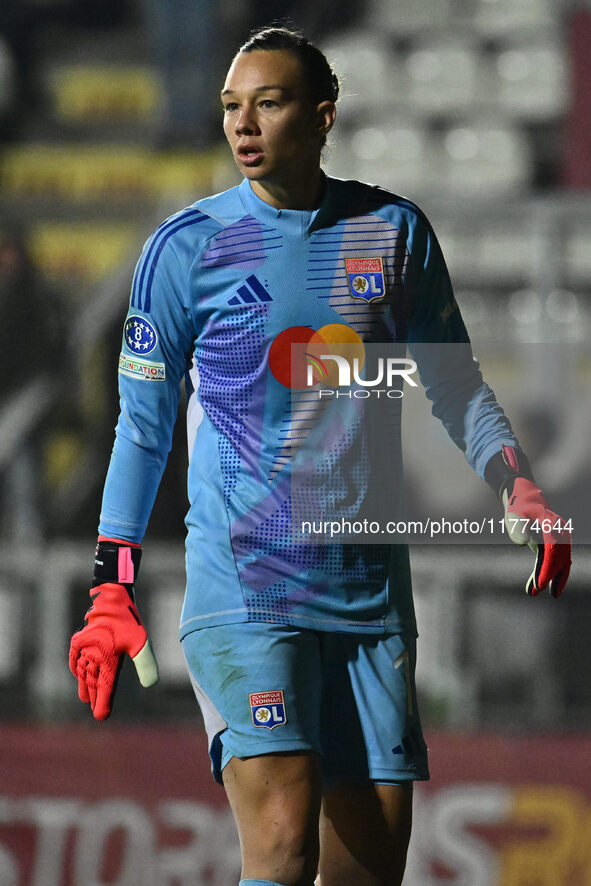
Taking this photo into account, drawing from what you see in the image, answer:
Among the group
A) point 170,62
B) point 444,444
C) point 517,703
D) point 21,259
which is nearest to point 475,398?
point 517,703

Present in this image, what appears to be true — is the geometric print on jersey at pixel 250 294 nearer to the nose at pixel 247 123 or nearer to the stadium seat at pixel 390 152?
the nose at pixel 247 123

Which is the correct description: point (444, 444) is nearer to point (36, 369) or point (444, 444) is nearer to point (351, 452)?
point (36, 369)

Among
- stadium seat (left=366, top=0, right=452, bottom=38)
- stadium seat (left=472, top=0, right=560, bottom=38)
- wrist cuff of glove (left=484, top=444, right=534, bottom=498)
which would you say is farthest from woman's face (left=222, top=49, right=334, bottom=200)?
stadium seat (left=366, top=0, right=452, bottom=38)

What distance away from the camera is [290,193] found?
A: 1992 millimetres

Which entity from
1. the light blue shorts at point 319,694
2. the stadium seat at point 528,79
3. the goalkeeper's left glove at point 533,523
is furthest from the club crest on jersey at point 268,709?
the stadium seat at point 528,79

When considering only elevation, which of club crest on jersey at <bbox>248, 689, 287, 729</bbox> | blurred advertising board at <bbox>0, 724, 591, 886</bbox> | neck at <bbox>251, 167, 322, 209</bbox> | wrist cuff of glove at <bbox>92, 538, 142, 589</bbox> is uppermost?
neck at <bbox>251, 167, 322, 209</bbox>

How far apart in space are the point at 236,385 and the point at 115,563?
33cm

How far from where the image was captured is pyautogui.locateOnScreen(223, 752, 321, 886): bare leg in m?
1.79

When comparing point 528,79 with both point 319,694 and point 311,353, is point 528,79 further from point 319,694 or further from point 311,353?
point 319,694

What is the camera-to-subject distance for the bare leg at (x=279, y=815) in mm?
1787

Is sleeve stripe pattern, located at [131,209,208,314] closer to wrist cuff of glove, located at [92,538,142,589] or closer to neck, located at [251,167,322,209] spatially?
neck, located at [251,167,322,209]

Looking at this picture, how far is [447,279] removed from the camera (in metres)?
2.09

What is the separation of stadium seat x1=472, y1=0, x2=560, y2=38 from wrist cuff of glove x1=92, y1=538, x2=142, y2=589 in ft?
10.6

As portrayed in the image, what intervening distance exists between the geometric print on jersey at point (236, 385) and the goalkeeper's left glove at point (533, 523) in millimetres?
395
